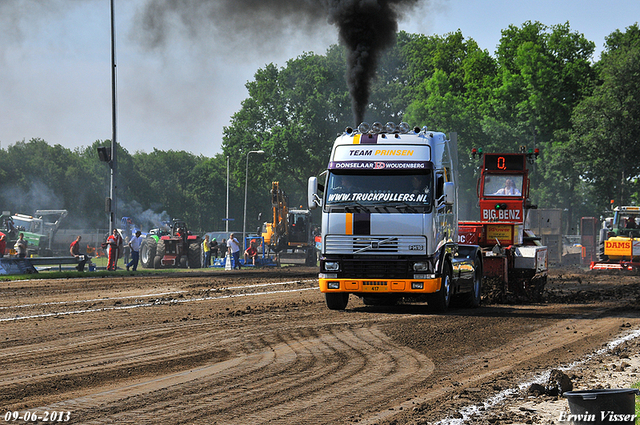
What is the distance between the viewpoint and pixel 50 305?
16.3 metres

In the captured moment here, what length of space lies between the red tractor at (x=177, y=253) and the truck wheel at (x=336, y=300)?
2190cm

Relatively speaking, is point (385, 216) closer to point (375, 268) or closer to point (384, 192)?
point (384, 192)

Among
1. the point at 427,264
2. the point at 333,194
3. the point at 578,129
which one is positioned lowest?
the point at 427,264

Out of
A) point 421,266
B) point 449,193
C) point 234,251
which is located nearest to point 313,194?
point 421,266

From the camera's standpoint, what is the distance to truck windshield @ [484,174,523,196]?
20.7m

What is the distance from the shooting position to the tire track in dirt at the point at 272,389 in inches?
255

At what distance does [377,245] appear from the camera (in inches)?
549

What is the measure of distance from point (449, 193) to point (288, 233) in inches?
1129

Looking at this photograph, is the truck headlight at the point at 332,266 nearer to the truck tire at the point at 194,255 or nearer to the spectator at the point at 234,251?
the spectator at the point at 234,251

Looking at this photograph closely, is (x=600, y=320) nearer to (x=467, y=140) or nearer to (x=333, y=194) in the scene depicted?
(x=333, y=194)

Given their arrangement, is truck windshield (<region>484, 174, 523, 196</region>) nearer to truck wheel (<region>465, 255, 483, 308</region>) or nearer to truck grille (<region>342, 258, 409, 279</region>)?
truck wheel (<region>465, 255, 483, 308</region>)

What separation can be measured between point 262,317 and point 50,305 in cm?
543

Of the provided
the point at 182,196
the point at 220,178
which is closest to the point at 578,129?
the point at 220,178

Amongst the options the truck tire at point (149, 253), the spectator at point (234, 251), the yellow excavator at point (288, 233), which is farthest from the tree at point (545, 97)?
the truck tire at point (149, 253)
